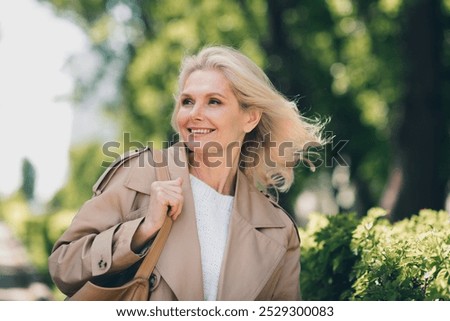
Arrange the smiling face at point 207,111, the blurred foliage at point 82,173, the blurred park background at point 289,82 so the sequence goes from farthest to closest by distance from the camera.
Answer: the blurred foliage at point 82,173
the blurred park background at point 289,82
the smiling face at point 207,111

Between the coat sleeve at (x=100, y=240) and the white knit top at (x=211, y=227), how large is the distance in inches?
15.2

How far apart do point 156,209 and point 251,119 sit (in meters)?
1.01

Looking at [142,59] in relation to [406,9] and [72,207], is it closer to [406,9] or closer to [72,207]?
[72,207]

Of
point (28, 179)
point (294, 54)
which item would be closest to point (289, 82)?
point (294, 54)

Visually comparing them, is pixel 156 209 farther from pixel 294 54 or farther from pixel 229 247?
pixel 294 54

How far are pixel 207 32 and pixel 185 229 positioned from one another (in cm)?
1363

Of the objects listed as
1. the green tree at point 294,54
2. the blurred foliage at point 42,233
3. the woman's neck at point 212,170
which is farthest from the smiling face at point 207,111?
the green tree at point 294,54

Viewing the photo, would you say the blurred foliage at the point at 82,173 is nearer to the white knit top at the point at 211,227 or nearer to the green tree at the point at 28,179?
the green tree at the point at 28,179

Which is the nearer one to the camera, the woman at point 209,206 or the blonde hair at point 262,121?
the woman at point 209,206

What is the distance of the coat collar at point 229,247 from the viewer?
3816 mm

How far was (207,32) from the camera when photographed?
17.2 meters

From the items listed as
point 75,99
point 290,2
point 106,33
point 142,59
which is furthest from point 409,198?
point 75,99

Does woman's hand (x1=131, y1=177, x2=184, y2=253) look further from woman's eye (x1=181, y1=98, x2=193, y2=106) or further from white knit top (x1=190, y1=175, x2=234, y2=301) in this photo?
woman's eye (x1=181, y1=98, x2=193, y2=106)

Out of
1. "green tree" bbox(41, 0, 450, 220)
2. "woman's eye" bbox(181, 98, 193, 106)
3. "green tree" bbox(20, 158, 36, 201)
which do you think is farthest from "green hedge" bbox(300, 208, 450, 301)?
"green tree" bbox(20, 158, 36, 201)
